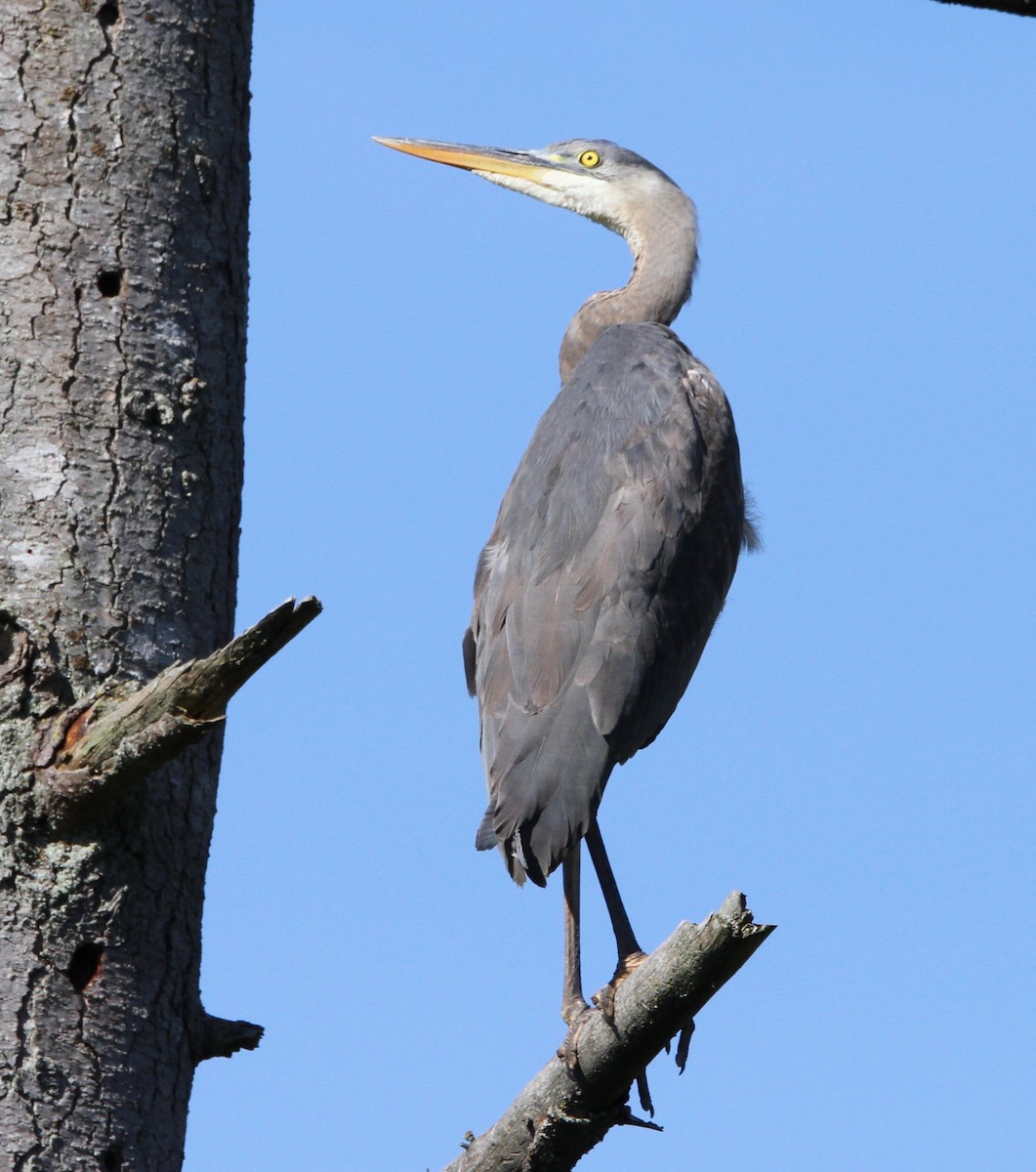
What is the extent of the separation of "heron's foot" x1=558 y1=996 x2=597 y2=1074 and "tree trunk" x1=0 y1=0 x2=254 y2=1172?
0.63 metres

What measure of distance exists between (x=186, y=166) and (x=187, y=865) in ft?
4.73

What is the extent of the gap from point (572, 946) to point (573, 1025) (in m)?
0.41

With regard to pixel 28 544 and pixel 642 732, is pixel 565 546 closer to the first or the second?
pixel 642 732

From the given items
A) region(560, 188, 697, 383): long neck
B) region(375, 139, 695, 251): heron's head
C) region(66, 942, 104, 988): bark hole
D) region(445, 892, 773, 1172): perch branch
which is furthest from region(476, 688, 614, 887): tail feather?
region(375, 139, 695, 251): heron's head

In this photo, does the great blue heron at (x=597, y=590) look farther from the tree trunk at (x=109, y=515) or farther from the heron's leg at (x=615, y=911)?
the tree trunk at (x=109, y=515)

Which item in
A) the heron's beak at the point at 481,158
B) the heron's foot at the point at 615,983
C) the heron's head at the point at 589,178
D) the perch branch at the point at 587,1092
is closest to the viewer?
the perch branch at the point at 587,1092

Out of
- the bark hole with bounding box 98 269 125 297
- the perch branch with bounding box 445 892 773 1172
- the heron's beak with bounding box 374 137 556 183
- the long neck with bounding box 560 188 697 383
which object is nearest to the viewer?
the perch branch with bounding box 445 892 773 1172

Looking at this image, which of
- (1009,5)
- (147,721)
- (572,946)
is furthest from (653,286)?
(147,721)

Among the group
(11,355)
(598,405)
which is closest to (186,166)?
(11,355)

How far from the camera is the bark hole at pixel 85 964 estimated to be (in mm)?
2896

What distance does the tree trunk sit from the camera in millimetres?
2855

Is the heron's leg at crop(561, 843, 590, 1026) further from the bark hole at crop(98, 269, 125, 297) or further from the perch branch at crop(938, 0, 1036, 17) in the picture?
the perch branch at crop(938, 0, 1036, 17)

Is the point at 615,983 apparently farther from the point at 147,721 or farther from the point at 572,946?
the point at 147,721

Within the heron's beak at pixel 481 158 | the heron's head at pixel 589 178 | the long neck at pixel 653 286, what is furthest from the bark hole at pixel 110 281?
the heron's beak at pixel 481 158
